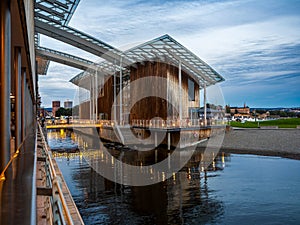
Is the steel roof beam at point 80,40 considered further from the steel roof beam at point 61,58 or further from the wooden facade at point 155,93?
the steel roof beam at point 61,58

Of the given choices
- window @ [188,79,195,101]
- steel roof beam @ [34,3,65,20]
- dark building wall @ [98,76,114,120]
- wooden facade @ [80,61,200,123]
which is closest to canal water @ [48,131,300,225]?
steel roof beam @ [34,3,65,20]

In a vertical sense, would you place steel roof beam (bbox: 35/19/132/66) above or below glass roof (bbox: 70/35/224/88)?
above

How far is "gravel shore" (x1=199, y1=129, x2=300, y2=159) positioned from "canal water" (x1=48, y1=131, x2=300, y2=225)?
6.77 meters

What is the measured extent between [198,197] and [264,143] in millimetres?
17107

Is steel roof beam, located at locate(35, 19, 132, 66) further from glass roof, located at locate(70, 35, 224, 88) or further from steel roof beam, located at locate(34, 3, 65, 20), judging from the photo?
steel roof beam, located at locate(34, 3, 65, 20)

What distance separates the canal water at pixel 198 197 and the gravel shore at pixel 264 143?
677cm

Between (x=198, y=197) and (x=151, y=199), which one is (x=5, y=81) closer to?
(x=151, y=199)

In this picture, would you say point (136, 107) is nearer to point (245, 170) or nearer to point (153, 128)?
point (153, 128)

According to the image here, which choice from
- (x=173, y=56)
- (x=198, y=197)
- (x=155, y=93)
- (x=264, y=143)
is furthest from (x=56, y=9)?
(x=264, y=143)

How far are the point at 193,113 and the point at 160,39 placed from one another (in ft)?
38.3

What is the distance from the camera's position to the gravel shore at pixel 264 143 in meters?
24.8

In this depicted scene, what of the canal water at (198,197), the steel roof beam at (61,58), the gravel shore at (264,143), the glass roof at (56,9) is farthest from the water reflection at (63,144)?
the gravel shore at (264,143)

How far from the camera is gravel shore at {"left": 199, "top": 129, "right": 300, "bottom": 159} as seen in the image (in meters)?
24.8

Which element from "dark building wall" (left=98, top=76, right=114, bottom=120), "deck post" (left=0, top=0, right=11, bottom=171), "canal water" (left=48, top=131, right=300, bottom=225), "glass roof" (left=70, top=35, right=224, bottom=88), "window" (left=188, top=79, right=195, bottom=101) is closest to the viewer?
"deck post" (left=0, top=0, right=11, bottom=171)
